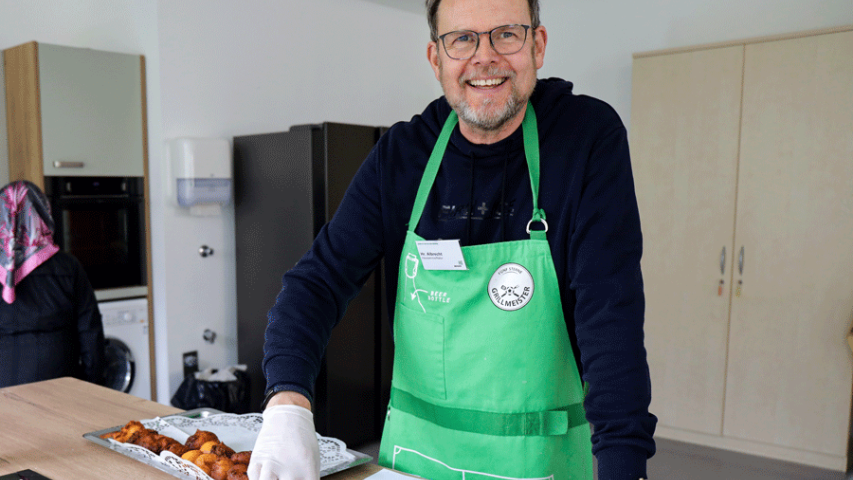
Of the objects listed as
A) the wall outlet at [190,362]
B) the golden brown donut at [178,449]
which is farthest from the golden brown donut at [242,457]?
the wall outlet at [190,362]

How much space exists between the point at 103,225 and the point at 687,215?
10.1 ft

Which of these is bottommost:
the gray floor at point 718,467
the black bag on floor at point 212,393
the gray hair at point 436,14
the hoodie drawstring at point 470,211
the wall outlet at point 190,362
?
the gray floor at point 718,467

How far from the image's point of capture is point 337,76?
4.06 m

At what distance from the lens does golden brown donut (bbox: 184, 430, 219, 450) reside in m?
1.18

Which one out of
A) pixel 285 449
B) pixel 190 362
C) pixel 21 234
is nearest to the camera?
pixel 285 449

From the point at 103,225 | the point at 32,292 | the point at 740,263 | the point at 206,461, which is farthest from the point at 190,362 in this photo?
the point at 740,263

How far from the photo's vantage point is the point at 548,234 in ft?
3.81

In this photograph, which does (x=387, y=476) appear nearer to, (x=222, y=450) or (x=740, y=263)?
(x=222, y=450)

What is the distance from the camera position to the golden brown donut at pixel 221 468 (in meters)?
1.05

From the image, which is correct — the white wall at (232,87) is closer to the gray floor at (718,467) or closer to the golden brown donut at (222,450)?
the gray floor at (718,467)

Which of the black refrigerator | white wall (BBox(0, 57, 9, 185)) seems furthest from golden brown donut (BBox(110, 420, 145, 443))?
white wall (BBox(0, 57, 9, 185))

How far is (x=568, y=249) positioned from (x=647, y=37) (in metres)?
3.36

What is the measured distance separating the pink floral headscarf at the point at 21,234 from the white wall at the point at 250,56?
79 cm

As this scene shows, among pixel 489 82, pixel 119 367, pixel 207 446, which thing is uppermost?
pixel 489 82
